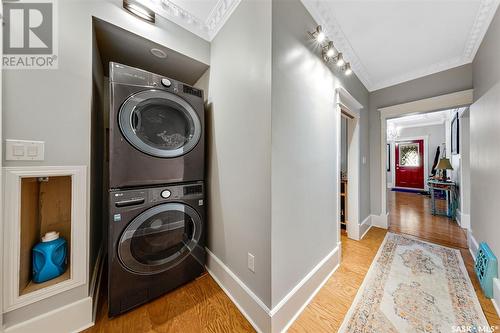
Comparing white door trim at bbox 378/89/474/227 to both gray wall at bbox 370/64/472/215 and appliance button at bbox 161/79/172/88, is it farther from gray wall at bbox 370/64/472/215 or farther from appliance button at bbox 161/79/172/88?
appliance button at bbox 161/79/172/88

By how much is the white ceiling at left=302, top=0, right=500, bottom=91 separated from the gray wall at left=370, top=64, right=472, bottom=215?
13 centimetres

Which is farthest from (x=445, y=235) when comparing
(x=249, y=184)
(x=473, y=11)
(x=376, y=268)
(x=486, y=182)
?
(x=249, y=184)

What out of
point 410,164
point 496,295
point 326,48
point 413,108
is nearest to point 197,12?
point 326,48

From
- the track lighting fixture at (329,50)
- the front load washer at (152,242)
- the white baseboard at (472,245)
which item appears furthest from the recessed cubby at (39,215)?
the white baseboard at (472,245)

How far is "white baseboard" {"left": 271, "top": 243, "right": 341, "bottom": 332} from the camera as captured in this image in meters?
1.11

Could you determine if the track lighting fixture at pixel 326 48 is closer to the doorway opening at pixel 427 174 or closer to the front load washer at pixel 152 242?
the front load washer at pixel 152 242

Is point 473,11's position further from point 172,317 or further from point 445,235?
point 172,317

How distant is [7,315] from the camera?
920mm

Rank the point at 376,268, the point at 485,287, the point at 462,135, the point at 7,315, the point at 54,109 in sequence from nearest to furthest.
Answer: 1. the point at 7,315
2. the point at 54,109
3. the point at 485,287
4. the point at 376,268
5. the point at 462,135

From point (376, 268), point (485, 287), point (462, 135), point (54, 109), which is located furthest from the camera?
point (462, 135)

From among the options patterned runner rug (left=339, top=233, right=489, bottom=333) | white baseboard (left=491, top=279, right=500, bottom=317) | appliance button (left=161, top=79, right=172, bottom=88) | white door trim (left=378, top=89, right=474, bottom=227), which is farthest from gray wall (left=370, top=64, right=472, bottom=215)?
appliance button (left=161, top=79, right=172, bottom=88)

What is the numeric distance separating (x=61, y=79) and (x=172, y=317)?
1.75 meters

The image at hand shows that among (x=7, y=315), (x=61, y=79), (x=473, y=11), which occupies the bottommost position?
(x=7, y=315)

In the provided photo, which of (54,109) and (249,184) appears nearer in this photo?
(54,109)
